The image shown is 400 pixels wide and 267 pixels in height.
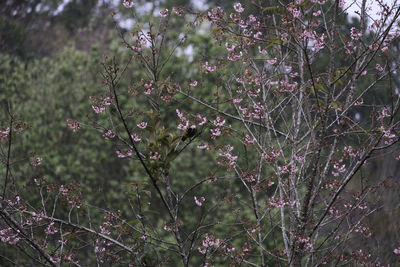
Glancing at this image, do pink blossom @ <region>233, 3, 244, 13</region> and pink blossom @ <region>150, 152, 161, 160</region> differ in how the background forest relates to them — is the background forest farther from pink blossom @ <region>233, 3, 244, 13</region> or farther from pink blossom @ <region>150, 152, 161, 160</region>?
pink blossom @ <region>150, 152, 161, 160</region>

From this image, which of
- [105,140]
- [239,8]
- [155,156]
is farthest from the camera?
[105,140]

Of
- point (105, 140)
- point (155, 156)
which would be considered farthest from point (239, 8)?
point (105, 140)

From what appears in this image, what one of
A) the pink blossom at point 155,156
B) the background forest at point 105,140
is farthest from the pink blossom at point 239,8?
the background forest at point 105,140

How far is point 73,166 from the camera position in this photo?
19.5 feet

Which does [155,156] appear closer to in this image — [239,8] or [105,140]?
[239,8]

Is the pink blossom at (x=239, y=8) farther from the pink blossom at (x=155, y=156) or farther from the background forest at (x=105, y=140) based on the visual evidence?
the background forest at (x=105, y=140)

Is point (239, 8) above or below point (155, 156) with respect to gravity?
above

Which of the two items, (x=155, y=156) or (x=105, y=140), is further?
(x=105, y=140)

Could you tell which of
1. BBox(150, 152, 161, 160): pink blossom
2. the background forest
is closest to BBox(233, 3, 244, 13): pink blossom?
BBox(150, 152, 161, 160): pink blossom

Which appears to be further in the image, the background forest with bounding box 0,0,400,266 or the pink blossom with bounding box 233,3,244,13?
the background forest with bounding box 0,0,400,266

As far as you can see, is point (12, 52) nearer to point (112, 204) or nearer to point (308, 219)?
point (112, 204)

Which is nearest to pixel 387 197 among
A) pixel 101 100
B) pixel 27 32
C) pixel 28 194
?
pixel 101 100

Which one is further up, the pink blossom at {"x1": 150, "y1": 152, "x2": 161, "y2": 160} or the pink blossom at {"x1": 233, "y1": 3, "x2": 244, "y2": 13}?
the pink blossom at {"x1": 233, "y1": 3, "x2": 244, "y2": 13}

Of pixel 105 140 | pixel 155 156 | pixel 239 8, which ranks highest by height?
pixel 239 8
